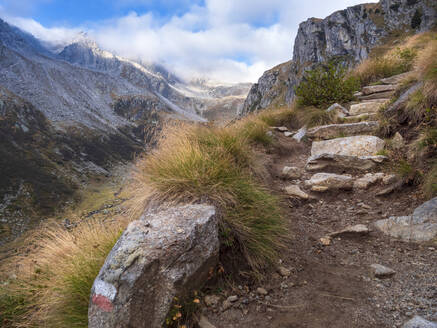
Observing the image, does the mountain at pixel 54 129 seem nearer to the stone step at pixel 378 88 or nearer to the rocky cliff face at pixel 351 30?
the stone step at pixel 378 88

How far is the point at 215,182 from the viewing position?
137 inches

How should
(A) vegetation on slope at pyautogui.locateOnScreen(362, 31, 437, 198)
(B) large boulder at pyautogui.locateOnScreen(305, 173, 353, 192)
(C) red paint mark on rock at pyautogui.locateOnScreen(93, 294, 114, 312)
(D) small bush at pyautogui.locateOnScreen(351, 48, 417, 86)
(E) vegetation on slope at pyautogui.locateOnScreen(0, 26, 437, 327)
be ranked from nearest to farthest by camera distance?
(C) red paint mark on rock at pyautogui.locateOnScreen(93, 294, 114, 312) < (E) vegetation on slope at pyautogui.locateOnScreen(0, 26, 437, 327) < (A) vegetation on slope at pyautogui.locateOnScreen(362, 31, 437, 198) < (B) large boulder at pyautogui.locateOnScreen(305, 173, 353, 192) < (D) small bush at pyautogui.locateOnScreen(351, 48, 417, 86)

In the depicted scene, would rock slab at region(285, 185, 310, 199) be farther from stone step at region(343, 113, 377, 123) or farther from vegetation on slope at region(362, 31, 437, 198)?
stone step at region(343, 113, 377, 123)

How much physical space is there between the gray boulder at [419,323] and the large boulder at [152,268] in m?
1.71

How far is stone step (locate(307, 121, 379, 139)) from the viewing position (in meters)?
6.47

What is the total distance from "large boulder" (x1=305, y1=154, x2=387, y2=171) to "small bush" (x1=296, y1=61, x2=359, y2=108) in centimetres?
459

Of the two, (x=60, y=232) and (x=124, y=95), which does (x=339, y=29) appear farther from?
(x=124, y=95)

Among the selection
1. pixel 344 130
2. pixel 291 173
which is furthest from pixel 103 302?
pixel 344 130

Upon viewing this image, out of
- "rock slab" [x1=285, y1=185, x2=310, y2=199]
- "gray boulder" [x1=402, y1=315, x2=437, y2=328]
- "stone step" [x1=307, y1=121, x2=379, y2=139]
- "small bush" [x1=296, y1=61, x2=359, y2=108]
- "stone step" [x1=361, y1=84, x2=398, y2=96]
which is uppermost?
"small bush" [x1=296, y1=61, x2=359, y2=108]

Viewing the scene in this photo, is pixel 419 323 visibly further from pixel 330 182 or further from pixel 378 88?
pixel 378 88

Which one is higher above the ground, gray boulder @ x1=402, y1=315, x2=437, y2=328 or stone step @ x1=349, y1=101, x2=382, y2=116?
stone step @ x1=349, y1=101, x2=382, y2=116

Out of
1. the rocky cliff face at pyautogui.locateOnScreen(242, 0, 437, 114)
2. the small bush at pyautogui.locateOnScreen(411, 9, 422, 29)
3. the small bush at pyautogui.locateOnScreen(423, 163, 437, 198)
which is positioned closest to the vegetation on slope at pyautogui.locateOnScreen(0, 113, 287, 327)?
the small bush at pyautogui.locateOnScreen(423, 163, 437, 198)

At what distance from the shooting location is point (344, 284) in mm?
2500

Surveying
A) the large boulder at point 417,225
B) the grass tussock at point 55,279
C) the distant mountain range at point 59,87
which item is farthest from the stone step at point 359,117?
the distant mountain range at point 59,87
